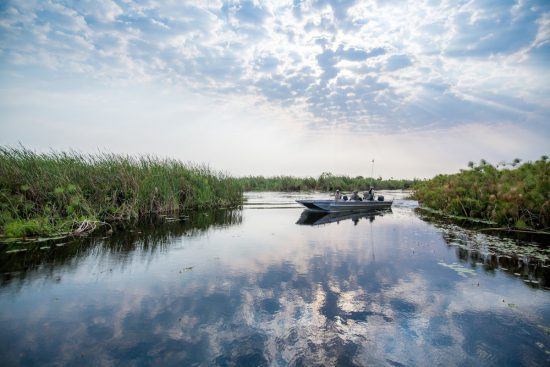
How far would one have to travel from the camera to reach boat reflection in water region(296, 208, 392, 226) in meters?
13.5

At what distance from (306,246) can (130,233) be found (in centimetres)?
→ 553

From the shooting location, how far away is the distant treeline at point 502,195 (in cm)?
1042

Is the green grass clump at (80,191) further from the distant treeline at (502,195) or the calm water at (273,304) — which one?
the distant treeline at (502,195)

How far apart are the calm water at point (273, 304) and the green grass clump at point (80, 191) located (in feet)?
6.77

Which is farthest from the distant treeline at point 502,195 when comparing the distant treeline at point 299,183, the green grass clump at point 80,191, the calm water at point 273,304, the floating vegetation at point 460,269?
the distant treeline at point 299,183

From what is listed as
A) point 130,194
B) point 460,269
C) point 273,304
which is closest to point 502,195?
point 460,269

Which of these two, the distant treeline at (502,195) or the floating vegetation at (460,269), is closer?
the floating vegetation at (460,269)

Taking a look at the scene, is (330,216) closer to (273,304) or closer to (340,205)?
(340,205)

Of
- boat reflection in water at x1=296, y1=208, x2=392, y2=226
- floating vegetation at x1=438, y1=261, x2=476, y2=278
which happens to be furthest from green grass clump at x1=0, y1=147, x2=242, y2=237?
floating vegetation at x1=438, y1=261, x2=476, y2=278

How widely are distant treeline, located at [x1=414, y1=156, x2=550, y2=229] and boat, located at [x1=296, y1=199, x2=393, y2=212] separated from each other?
11.8 feet

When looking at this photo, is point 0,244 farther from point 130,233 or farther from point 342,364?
point 342,364

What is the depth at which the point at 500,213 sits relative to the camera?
11406mm

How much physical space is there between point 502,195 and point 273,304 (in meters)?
10.7

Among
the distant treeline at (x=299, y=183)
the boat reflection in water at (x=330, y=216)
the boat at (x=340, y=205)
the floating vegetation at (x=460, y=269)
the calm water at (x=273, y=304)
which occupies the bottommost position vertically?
the calm water at (x=273, y=304)
